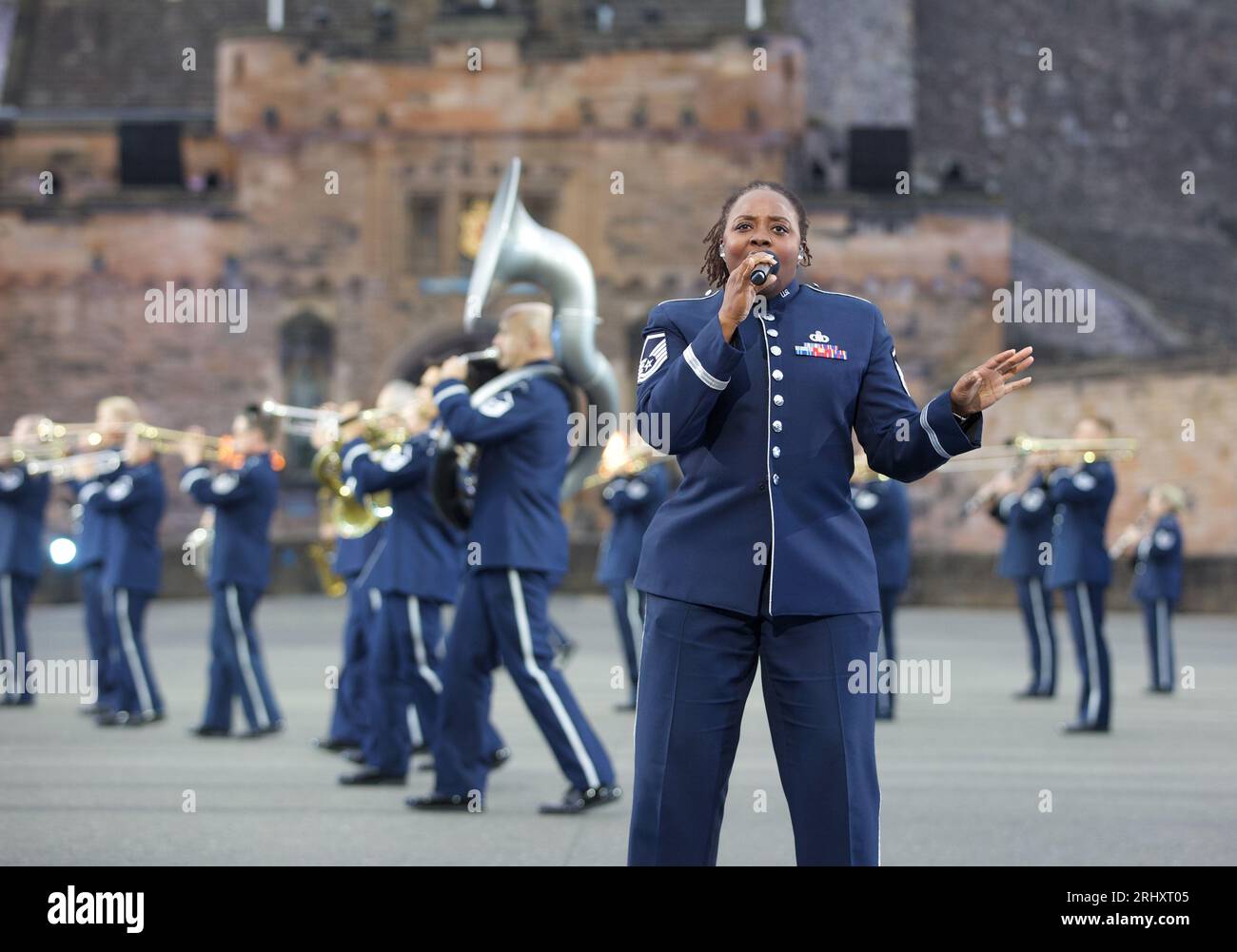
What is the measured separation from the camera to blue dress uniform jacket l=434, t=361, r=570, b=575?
333 inches

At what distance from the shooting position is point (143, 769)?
999cm

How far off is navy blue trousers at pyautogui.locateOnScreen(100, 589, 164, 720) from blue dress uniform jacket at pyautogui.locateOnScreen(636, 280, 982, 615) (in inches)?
316

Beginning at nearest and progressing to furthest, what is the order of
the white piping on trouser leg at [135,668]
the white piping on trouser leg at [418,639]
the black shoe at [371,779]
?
the black shoe at [371,779]
the white piping on trouser leg at [418,639]
the white piping on trouser leg at [135,668]

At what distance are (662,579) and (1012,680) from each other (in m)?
11.7

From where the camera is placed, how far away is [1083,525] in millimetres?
12477

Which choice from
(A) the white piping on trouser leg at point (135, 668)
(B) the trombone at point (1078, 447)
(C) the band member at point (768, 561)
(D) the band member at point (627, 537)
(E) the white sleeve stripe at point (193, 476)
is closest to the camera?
(C) the band member at point (768, 561)

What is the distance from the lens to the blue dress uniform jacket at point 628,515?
551 inches

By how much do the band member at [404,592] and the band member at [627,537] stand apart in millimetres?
4209

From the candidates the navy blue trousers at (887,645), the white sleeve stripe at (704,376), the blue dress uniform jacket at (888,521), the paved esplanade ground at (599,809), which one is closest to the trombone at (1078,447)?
the blue dress uniform jacket at (888,521)

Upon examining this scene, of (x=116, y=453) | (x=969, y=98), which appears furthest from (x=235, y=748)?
(x=969, y=98)

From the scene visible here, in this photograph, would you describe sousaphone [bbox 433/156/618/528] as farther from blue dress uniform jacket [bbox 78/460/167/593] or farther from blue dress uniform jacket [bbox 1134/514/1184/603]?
blue dress uniform jacket [bbox 1134/514/1184/603]

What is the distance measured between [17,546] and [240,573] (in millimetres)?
3048

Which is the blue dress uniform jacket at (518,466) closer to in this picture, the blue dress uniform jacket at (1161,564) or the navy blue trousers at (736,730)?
the navy blue trousers at (736,730)
